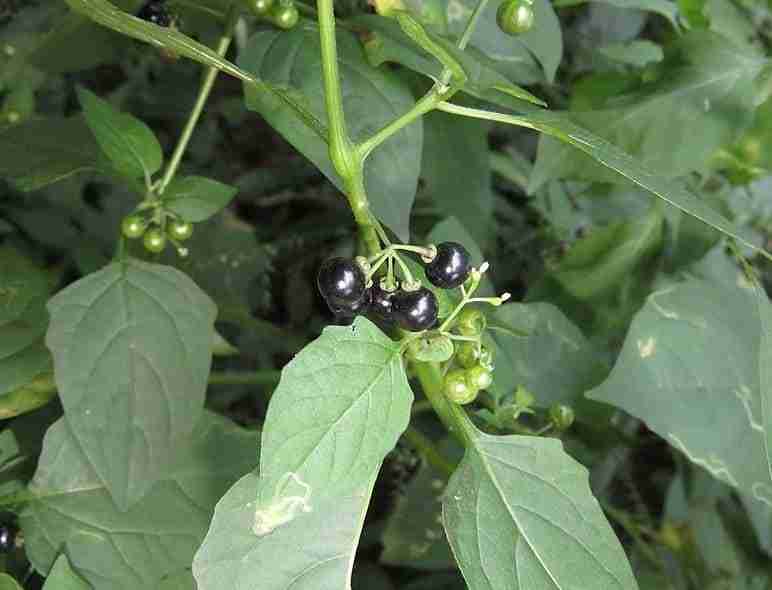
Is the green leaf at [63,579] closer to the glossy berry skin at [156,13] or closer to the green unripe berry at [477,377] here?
the green unripe berry at [477,377]

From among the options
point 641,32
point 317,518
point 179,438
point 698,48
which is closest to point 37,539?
point 179,438

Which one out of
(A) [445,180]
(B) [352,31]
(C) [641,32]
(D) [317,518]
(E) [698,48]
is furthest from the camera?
(C) [641,32]

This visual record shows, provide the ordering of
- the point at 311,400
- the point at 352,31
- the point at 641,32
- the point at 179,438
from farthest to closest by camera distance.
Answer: the point at 641,32 < the point at 352,31 < the point at 179,438 < the point at 311,400

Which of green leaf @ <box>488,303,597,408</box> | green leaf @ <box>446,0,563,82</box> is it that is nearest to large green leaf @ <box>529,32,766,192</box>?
green leaf @ <box>446,0,563,82</box>

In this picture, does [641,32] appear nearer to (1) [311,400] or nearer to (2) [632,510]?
(2) [632,510]

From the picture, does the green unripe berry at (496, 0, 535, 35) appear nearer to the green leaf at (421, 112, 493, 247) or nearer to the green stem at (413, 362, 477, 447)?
the green stem at (413, 362, 477, 447)

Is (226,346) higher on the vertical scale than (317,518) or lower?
lower
